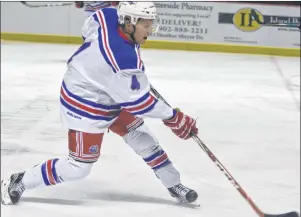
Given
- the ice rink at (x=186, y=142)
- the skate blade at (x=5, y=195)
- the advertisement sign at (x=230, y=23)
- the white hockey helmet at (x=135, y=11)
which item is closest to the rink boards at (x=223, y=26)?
the advertisement sign at (x=230, y=23)

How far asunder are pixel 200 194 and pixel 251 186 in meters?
0.29

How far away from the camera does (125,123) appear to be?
110 inches

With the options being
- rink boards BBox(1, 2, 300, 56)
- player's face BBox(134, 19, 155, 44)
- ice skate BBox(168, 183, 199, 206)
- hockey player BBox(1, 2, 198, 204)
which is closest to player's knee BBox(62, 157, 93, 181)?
hockey player BBox(1, 2, 198, 204)

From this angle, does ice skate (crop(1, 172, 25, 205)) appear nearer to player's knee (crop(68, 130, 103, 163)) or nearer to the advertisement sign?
player's knee (crop(68, 130, 103, 163))

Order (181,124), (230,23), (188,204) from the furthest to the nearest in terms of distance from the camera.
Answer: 1. (230,23)
2. (188,204)
3. (181,124)

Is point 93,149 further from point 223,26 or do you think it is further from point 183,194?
point 223,26

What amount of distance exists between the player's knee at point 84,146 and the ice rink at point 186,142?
25cm

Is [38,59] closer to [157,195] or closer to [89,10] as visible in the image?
[89,10]

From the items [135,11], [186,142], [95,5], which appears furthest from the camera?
[95,5]

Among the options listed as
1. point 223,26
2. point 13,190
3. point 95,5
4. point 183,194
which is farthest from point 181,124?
point 223,26

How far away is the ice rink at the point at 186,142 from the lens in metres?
2.91

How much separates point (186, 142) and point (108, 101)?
55.0 inches

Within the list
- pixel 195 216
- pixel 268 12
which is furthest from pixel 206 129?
Result: pixel 268 12

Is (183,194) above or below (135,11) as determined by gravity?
below
